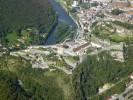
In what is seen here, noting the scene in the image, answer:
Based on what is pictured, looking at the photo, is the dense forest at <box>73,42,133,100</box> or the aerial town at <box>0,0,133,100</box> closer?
the dense forest at <box>73,42,133,100</box>

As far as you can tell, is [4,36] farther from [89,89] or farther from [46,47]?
[89,89]

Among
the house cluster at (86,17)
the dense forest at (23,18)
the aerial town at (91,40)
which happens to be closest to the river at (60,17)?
the aerial town at (91,40)

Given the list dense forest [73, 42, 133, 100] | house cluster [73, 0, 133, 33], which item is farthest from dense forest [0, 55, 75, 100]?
house cluster [73, 0, 133, 33]

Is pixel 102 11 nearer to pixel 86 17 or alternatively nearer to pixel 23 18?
pixel 86 17

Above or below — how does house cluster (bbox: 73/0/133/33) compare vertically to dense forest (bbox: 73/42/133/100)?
above

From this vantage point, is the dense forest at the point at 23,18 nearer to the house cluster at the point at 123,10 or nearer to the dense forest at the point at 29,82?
the house cluster at the point at 123,10

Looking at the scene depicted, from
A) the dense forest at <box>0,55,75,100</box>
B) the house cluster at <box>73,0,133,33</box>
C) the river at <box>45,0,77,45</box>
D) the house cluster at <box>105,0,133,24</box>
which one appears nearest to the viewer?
the dense forest at <box>0,55,75,100</box>

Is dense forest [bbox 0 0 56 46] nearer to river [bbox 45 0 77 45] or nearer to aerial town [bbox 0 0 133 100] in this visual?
river [bbox 45 0 77 45]
